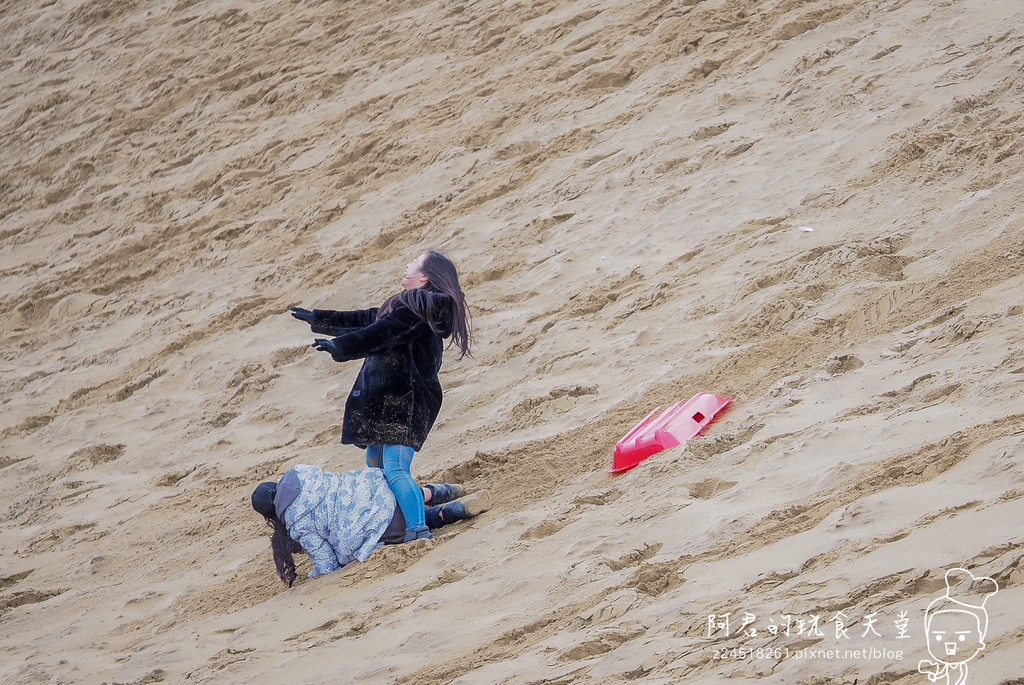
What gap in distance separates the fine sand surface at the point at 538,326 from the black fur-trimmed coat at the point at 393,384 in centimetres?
46

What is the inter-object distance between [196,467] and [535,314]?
1.87 m

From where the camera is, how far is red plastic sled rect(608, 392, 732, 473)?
4.15 meters

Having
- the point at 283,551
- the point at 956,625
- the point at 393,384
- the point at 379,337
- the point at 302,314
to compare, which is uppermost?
the point at 302,314

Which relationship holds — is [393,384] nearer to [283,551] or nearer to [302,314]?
[302,314]

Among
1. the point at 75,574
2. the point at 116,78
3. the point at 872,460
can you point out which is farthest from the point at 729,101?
the point at 116,78

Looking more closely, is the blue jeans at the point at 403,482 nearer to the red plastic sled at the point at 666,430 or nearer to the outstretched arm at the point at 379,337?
the outstretched arm at the point at 379,337

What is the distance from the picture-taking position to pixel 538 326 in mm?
5602

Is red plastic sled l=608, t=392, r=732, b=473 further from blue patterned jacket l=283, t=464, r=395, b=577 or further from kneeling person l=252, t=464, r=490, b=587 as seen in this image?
blue patterned jacket l=283, t=464, r=395, b=577

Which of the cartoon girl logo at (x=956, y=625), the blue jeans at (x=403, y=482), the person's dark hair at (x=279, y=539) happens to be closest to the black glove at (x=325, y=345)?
the blue jeans at (x=403, y=482)

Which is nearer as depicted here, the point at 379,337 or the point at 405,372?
the point at 379,337

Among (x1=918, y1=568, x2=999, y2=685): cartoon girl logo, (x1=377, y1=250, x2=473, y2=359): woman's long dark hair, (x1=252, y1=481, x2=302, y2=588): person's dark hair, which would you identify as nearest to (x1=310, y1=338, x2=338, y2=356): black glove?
(x1=377, y1=250, x2=473, y2=359): woman's long dark hair

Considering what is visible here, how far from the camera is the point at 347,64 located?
339 inches

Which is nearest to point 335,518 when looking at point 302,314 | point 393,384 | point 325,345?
point 393,384

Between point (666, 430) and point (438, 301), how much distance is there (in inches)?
38.7
